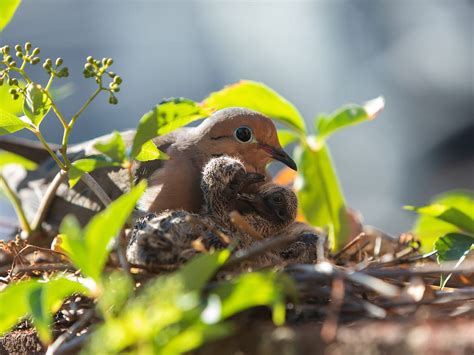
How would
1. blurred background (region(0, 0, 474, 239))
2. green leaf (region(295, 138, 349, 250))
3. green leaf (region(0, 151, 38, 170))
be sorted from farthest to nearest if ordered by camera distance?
blurred background (region(0, 0, 474, 239)), green leaf (region(0, 151, 38, 170)), green leaf (region(295, 138, 349, 250))

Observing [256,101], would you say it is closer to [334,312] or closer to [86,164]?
[86,164]

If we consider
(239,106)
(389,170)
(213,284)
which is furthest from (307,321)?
(389,170)

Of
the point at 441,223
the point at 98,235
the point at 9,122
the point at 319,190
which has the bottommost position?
the point at 441,223

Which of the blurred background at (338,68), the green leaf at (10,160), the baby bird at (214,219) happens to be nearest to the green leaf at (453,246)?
the baby bird at (214,219)

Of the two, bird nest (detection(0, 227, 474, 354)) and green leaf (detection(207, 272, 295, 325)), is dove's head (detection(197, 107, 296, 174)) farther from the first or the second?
green leaf (detection(207, 272, 295, 325))

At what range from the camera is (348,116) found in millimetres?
1808

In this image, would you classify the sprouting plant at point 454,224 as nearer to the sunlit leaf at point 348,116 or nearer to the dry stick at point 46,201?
the sunlit leaf at point 348,116

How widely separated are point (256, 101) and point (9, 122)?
686 millimetres

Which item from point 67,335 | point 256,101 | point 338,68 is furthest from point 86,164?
point 338,68

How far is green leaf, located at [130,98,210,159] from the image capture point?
4.33 ft

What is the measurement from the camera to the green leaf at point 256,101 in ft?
6.12

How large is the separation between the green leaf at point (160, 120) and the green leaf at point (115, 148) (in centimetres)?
3

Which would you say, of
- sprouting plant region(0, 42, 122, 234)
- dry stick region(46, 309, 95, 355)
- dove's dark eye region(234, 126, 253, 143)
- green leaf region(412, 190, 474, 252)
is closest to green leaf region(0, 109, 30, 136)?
sprouting plant region(0, 42, 122, 234)

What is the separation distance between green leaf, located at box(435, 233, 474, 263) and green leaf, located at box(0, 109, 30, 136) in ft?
2.72
